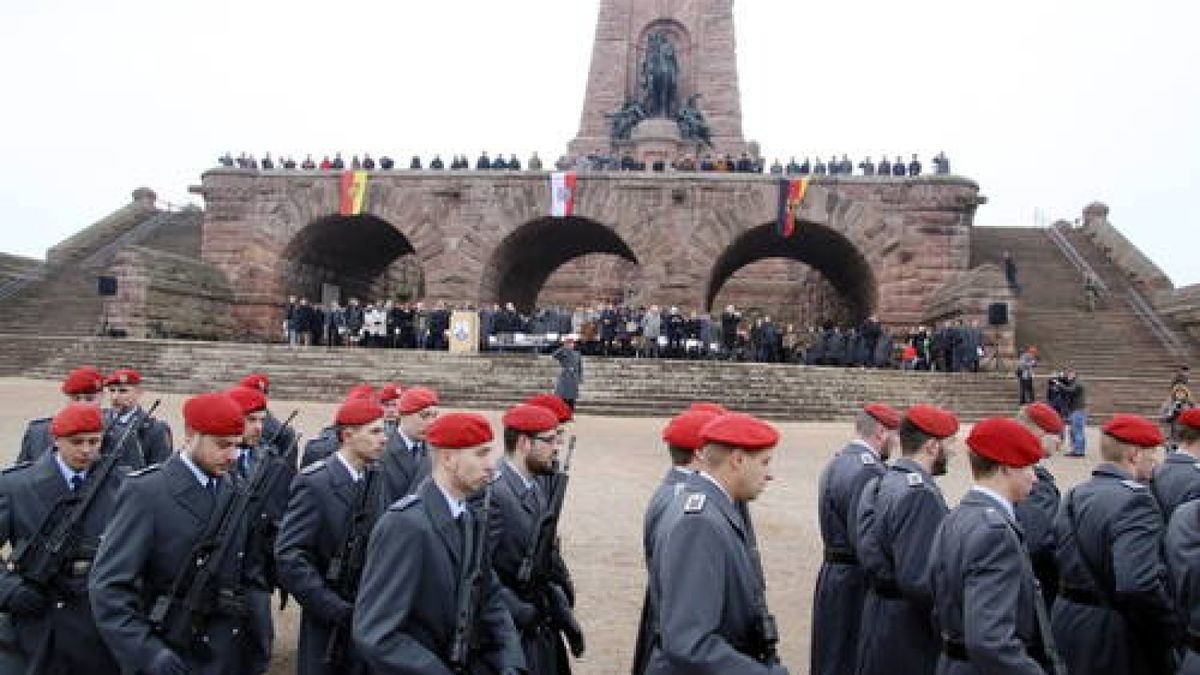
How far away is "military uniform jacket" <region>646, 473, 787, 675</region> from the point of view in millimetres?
3041

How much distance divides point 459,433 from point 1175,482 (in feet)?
12.7

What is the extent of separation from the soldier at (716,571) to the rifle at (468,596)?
63 cm

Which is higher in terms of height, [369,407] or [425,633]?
[369,407]

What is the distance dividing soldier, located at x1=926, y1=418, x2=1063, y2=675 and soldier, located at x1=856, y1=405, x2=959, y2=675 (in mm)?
619

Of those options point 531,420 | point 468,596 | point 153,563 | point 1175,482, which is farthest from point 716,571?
point 1175,482

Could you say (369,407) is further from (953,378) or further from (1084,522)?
(953,378)

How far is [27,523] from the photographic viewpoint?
4754mm

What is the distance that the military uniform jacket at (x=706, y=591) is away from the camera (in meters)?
3.04

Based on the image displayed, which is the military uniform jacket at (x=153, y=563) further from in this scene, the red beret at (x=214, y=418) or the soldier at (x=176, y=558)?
the red beret at (x=214, y=418)

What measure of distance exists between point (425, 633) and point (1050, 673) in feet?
7.19

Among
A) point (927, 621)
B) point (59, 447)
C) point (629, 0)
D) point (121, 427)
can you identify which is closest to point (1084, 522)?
point (927, 621)

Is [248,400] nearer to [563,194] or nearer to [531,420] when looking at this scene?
Result: [531,420]

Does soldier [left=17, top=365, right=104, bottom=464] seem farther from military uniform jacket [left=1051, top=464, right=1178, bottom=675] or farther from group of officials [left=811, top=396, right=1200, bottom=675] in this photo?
military uniform jacket [left=1051, top=464, right=1178, bottom=675]

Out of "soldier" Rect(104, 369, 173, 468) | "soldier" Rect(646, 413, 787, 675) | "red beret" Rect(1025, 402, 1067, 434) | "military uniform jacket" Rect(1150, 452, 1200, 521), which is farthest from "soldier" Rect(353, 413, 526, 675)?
"soldier" Rect(104, 369, 173, 468)
